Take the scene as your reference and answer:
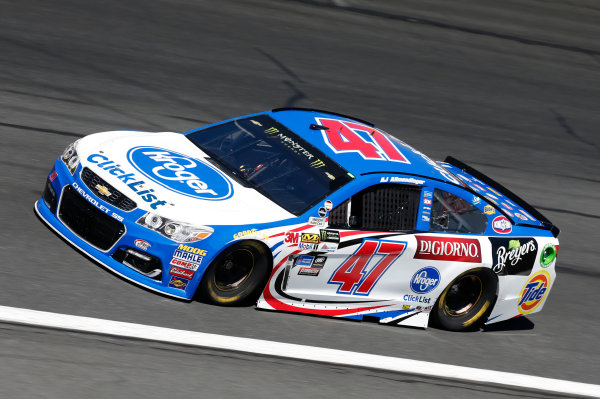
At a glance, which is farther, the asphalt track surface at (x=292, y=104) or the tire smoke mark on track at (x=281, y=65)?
the tire smoke mark on track at (x=281, y=65)

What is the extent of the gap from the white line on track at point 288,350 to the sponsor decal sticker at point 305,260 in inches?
26.1

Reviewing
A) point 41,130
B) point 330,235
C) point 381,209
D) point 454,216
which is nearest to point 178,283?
point 330,235

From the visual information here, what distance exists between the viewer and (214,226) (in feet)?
20.5

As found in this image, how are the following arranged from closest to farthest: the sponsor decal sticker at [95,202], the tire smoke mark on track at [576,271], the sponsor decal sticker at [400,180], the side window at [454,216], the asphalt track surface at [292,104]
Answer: the asphalt track surface at [292,104] < the sponsor decal sticker at [95,202] < the sponsor decal sticker at [400,180] < the side window at [454,216] < the tire smoke mark on track at [576,271]

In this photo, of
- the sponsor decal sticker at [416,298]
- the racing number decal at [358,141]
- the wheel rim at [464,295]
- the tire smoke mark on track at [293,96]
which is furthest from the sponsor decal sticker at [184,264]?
the tire smoke mark on track at [293,96]

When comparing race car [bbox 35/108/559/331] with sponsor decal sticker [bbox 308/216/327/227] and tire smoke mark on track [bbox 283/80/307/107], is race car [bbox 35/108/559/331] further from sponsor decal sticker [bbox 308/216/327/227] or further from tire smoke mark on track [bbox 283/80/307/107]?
tire smoke mark on track [bbox 283/80/307/107]

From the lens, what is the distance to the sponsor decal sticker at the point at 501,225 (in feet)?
24.6

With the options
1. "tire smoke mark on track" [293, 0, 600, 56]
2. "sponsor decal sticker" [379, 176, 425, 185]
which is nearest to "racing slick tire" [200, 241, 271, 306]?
"sponsor decal sticker" [379, 176, 425, 185]

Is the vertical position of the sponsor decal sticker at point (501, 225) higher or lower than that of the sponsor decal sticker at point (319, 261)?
higher

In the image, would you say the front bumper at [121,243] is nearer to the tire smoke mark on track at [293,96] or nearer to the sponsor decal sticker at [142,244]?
the sponsor decal sticker at [142,244]

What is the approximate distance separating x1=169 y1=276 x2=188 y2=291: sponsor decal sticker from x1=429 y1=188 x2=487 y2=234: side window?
2.11m

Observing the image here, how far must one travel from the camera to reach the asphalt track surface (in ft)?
18.7

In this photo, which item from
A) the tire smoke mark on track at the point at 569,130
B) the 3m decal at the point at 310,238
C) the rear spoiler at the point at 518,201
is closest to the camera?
the 3m decal at the point at 310,238

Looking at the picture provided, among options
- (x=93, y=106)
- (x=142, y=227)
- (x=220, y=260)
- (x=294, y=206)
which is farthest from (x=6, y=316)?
(x=93, y=106)
